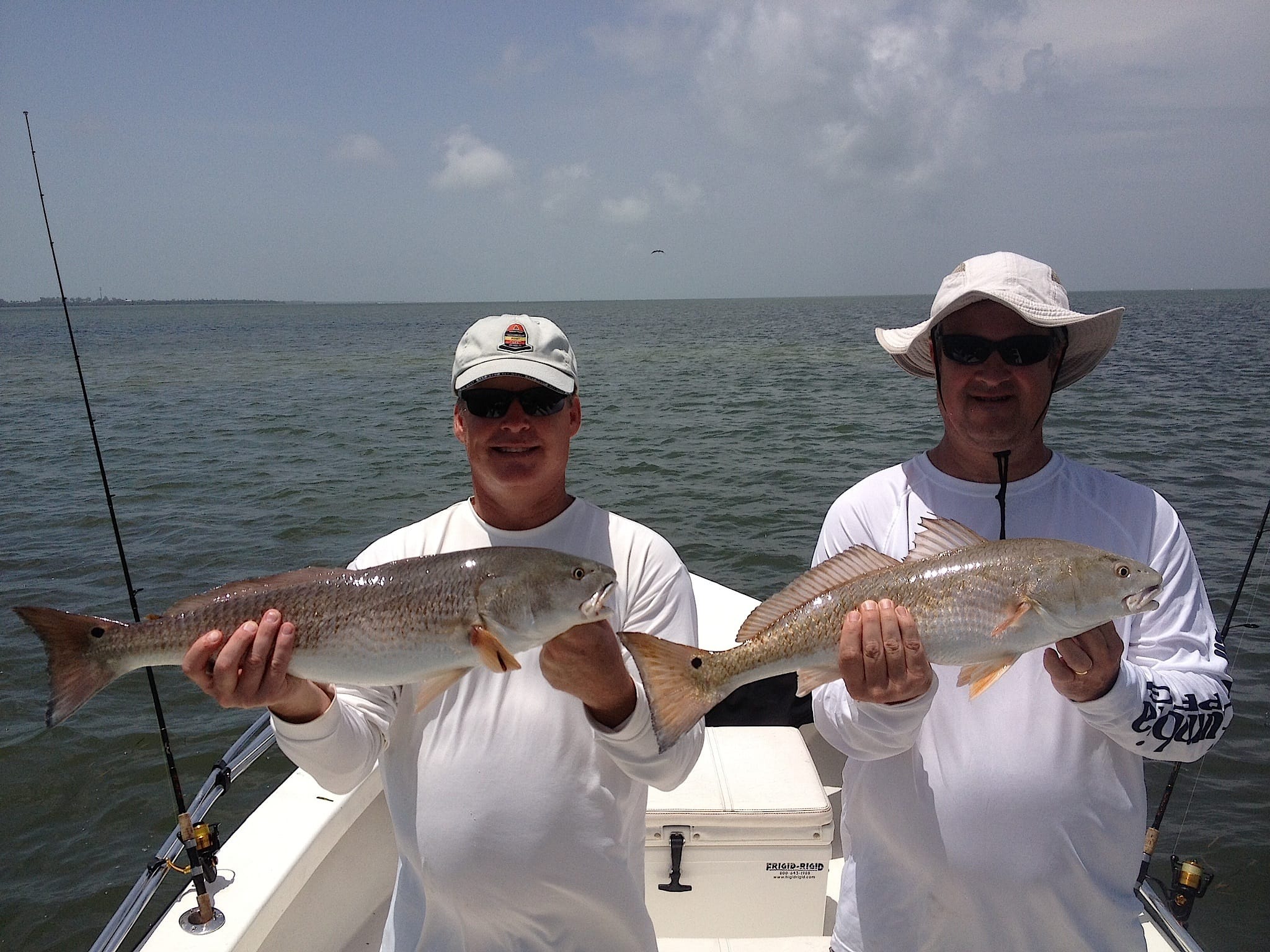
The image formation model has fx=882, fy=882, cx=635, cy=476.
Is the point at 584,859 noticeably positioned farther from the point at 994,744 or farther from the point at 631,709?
the point at 994,744

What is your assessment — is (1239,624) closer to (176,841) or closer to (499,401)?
(499,401)

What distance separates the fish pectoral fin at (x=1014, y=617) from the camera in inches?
96.1

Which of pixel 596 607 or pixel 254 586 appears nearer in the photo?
pixel 596 607

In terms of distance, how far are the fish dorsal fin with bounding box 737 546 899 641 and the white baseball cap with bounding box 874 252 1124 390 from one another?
0.77m

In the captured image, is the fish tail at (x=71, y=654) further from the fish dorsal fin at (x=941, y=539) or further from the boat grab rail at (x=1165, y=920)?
the boat grab rail at (x=1165, y=920)

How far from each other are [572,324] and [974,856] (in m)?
98.1

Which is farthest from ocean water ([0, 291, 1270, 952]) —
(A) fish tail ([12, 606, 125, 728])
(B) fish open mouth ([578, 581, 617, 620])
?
(B) fish open mouth ([578, 581, 617, 620])

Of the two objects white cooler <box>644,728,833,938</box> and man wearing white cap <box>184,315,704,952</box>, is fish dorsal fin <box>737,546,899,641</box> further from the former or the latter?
white cooler <box>644,728,833,938</box>

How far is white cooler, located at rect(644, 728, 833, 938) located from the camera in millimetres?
4141

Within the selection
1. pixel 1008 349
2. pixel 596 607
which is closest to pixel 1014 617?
pixel 1008 349

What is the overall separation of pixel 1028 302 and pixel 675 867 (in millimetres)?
2999

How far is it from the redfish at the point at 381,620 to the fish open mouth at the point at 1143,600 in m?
1.42

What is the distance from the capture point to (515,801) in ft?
8.45

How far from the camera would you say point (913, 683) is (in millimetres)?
2432
